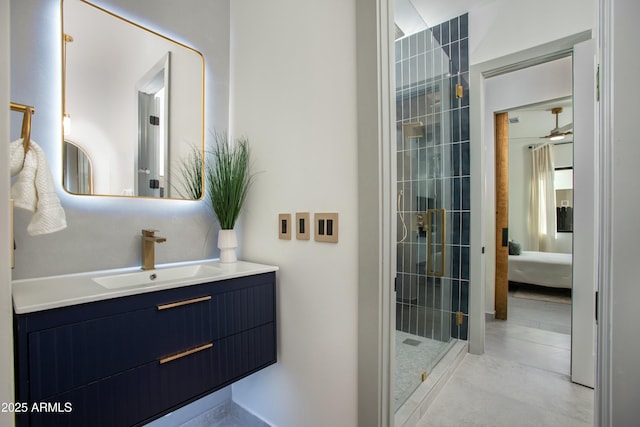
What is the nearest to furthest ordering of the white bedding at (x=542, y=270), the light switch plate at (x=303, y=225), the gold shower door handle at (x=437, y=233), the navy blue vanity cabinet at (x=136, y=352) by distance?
1. the navy blue vanity cabinet at (x=136, y=352)
2. the light switch plate at (x=303, y=225)
3. the gold shower door handle at (x=437, y=233)
4. the white bedding at (x=542, y=270)

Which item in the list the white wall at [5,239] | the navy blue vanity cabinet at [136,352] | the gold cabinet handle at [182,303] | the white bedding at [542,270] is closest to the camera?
the white wall at [5,239]

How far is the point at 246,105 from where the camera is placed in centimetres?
177

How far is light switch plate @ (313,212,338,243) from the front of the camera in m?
1.33

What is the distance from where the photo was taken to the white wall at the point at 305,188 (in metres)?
1.30

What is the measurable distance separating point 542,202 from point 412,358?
16.7ft

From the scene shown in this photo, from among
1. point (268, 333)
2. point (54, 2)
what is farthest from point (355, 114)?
point (54, 2)

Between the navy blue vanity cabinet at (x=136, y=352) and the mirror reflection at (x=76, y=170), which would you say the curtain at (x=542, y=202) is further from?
the mirror reflection at (x=76, y=170)

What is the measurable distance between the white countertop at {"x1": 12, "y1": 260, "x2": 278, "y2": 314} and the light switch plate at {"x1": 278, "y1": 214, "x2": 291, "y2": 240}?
8.0 inches

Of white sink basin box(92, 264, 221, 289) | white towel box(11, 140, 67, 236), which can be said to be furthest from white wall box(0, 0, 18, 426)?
white sink basin box(92, 264, 221, 289)

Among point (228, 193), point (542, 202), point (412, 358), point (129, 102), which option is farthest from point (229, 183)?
point (542, 202)

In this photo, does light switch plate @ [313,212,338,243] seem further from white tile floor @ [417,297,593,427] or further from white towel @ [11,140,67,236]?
white tile floor @ [417,297,593,427]

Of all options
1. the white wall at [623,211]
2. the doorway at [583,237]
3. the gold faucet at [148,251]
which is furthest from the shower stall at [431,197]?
the gold faucet at [148,251]

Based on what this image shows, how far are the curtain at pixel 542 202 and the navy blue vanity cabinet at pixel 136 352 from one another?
6.01 metres

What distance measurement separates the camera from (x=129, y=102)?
4.91ft
